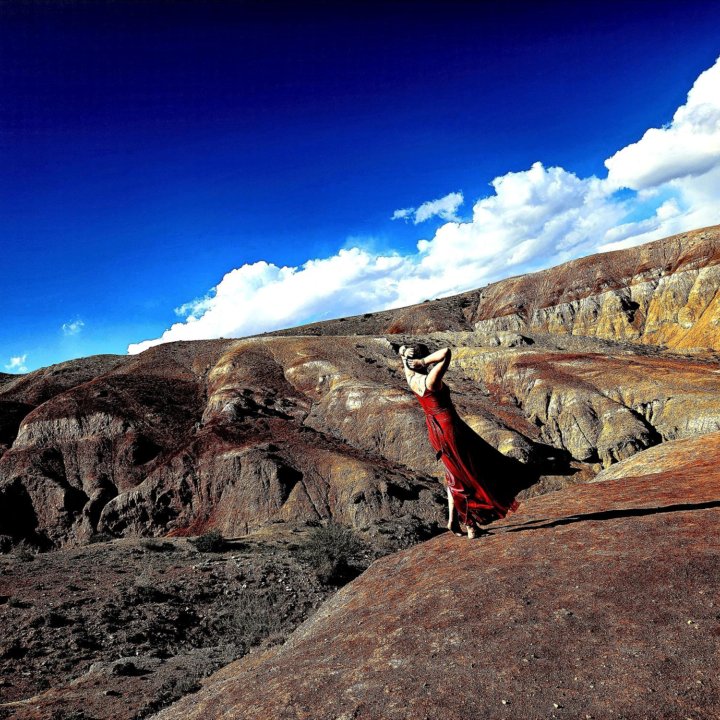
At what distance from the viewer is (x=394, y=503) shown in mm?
29188

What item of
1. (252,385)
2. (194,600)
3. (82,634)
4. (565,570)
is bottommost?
(194,600)

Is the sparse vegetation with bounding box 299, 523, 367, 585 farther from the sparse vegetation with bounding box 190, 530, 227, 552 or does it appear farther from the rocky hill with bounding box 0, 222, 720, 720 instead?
the sparse vegetation with bounding box 190, 530, 227, 552

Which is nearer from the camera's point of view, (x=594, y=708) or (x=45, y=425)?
(x=594, y=708)

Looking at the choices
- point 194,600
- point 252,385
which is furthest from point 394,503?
point 252,385

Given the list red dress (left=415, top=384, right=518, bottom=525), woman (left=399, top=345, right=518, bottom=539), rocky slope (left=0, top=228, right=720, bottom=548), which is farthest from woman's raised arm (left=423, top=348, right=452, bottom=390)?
rocky slope (left=0, top=228, right=720, bottom=548)

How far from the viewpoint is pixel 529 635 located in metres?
4.33

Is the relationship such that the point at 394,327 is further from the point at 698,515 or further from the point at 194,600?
the point at 698,515

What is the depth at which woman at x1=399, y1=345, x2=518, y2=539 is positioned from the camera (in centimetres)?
677

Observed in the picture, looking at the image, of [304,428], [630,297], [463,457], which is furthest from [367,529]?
[630,297]

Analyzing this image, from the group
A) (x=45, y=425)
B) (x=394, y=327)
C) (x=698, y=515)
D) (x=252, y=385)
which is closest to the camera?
(x=698, y=515)

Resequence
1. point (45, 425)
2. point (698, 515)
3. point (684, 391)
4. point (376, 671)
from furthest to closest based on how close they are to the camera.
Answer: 1. point (45, 425)
2. point (684, 391)
3. point (698, 515)
4. point (376, 671)

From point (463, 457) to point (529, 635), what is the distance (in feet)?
9.01

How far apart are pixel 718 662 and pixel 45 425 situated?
47906mm

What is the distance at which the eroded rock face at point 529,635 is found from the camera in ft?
11.4
